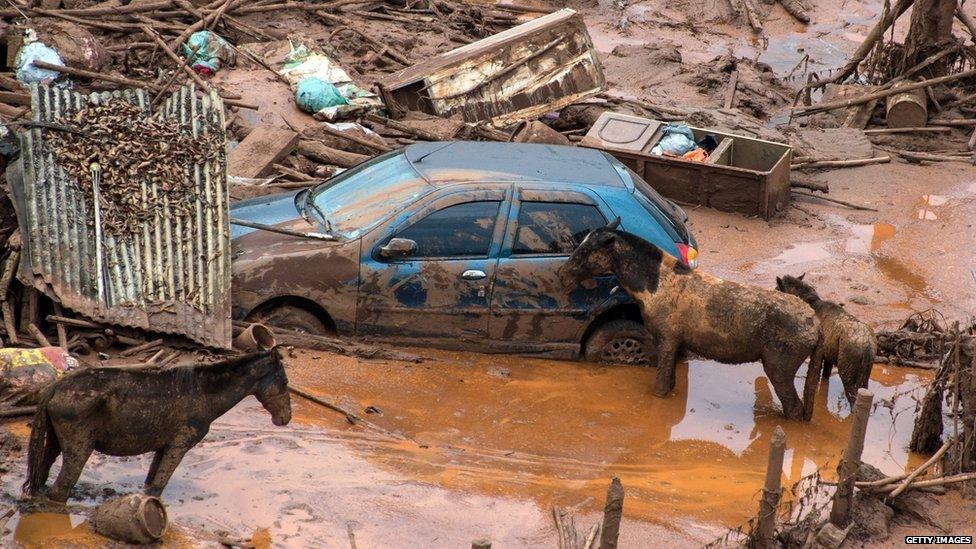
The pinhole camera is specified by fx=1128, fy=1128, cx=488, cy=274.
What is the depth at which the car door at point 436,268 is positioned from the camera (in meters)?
9.94

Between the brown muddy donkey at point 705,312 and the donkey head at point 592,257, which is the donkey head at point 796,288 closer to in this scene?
the brown muddy donkey at point 705,312

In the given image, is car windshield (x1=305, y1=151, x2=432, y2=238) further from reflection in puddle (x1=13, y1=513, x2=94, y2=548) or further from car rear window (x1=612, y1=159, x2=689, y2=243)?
reflection in puddle (x1=13, y1=513, x2=94, y2=548)

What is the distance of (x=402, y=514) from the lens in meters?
7.59

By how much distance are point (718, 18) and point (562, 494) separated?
18.3 m

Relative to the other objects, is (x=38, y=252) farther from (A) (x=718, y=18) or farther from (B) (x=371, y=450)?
(A) (x=718, y=18)

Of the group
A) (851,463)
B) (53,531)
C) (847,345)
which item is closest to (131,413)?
(53,531)

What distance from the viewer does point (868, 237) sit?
48.0ft

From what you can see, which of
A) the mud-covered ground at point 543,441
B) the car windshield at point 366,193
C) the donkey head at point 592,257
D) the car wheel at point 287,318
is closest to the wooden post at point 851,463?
the mud-covered ground at point 543,441

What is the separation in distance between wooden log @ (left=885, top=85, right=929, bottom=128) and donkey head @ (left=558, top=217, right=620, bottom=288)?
991cm

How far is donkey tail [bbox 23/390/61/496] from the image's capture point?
6646mm

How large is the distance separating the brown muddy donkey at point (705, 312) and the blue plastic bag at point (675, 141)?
17.4ft

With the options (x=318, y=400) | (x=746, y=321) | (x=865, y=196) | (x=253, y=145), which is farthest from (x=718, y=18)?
(x=318, y=400)

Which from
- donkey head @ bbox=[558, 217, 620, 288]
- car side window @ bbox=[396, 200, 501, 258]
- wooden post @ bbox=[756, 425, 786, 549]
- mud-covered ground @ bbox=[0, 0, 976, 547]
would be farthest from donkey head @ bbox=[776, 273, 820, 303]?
wooden post @ bbox=[756, 425, 786, 549]

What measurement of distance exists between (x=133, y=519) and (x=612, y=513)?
9.01 ft
